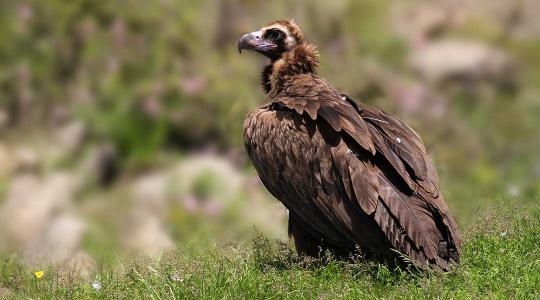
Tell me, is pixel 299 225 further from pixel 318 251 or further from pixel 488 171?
pixel 488 171

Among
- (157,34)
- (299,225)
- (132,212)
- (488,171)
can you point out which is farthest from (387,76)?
(299,225)

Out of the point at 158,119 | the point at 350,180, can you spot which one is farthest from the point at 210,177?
the point at 350,180

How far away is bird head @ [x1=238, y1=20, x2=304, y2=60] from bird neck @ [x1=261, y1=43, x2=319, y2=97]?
0.06 meters

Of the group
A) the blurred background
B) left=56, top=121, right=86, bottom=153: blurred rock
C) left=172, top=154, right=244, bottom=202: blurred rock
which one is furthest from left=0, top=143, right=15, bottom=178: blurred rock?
left=172, top=154, right=244, bottom=202: blurred rock

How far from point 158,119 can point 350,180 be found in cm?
839

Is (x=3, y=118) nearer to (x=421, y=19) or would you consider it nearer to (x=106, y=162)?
(x=106, y=162)

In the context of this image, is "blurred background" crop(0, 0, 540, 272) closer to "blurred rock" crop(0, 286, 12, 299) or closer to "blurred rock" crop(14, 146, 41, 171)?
"blurred rock" crop(14, 146, 41, 171)

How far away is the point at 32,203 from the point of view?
14.6 meters

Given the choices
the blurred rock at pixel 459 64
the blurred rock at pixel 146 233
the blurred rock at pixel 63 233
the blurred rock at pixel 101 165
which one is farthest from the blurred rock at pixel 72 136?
the blurred rock at pixel 459 64

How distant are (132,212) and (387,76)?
4651 millimetres

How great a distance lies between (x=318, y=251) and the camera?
7.57 m

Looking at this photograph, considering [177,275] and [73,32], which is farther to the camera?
[73,32]

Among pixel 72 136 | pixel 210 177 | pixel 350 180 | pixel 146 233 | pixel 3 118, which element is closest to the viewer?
pixel 350 180

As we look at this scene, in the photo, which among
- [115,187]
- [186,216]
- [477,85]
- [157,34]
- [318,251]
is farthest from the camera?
[477,85]
